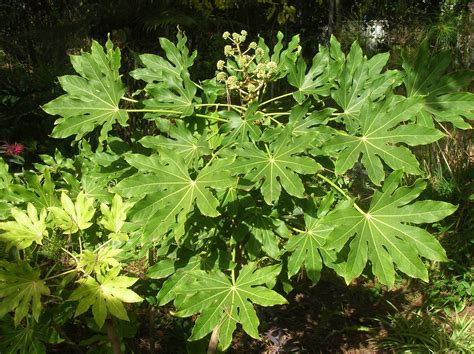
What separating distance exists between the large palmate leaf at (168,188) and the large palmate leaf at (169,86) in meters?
0.27

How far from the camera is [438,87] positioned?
1.79 metres

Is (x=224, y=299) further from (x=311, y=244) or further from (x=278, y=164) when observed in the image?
(x=278, y=164)

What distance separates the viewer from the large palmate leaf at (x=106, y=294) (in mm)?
1434

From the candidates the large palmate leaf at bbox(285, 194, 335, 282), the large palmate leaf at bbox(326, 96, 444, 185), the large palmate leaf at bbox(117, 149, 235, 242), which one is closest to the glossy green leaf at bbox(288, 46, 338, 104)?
the large palmate leaf at bbox(326, 96, 444, 185)

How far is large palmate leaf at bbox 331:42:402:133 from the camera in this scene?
1692mm

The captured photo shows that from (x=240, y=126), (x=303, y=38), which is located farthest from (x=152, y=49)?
(x=240, y=126)

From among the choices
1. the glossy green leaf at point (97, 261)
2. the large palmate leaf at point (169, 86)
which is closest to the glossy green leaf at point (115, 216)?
the glossy green leaf at point (97, 261)

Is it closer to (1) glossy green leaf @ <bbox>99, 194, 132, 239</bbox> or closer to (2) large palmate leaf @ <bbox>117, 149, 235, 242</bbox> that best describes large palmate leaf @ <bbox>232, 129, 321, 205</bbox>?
(2) large palmate leaf @ <bbox>117, 149, 235, 242</bbox>

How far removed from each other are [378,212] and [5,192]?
4.41ft

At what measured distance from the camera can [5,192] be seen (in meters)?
1.79

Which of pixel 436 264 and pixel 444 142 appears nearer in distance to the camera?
pixel 436 264

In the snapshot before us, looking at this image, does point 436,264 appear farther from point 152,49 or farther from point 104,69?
point 152,49

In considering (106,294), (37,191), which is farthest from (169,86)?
(106,294)

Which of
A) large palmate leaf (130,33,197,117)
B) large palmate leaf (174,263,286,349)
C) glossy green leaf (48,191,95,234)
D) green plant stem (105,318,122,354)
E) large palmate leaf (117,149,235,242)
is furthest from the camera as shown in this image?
green plant stem (105,318,122,354)
